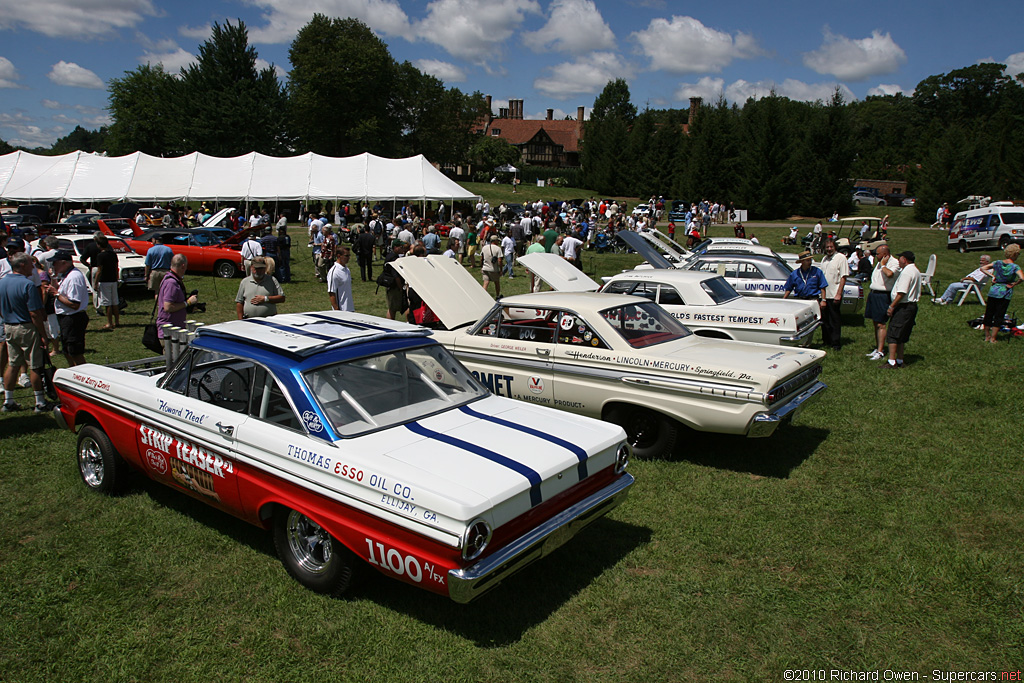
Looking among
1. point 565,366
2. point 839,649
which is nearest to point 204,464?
point 565,366

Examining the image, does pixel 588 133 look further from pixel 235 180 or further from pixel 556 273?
pixel 556 273

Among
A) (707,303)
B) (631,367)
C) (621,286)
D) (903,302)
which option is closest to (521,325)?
(631,367)

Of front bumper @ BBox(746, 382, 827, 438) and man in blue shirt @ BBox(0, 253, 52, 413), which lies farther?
man in blue shirt @ BBox(0, 253, 52, 413)

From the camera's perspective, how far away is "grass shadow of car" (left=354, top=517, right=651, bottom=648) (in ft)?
12.8

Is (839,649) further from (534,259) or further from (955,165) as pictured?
(955,165)

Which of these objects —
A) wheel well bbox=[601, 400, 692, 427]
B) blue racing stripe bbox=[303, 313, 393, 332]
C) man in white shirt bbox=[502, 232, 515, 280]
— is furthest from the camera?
man in white shirt bbox=[502, 232, 515, 280]

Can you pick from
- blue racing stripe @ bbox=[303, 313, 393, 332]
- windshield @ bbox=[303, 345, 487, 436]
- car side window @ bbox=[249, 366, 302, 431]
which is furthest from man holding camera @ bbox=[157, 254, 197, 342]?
windshield @ bbox=[303, 345, 487, 436]

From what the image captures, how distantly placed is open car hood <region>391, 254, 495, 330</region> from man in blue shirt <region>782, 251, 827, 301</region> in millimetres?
5752

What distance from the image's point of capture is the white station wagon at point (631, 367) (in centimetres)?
583

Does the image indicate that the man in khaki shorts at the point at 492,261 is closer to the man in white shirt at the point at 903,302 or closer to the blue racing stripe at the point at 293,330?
the man in white shirt at the point at 903,302

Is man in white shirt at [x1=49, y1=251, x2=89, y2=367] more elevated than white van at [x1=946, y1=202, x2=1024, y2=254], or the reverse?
white van at [x1=946, y1=202, x2=1024, y2=254]

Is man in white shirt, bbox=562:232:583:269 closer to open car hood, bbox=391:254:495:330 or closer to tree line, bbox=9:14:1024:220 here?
open car hood, bbox=391:254:495:330

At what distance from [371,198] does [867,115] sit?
Result: 107477 mm

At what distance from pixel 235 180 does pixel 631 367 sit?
1121 inches
